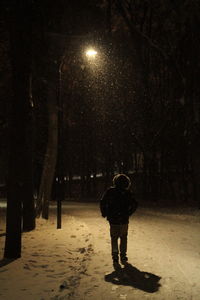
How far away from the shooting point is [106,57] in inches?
1152

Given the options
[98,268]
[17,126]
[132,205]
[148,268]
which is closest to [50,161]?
[17,126]

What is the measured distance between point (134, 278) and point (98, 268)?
102cm

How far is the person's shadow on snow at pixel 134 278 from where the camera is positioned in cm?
744

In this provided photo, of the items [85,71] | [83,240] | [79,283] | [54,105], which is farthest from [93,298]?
[85,71]

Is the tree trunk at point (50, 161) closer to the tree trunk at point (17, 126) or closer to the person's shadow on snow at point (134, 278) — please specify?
the tree trunk at point (17, 126)

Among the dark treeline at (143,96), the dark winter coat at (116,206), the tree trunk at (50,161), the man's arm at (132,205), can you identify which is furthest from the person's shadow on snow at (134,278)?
the dark treeline at (143,96)

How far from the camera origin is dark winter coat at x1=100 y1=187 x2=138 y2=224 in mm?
9133

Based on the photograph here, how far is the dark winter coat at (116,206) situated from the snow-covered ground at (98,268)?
3.10 ft

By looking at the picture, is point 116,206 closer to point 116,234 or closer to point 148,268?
point 116,234

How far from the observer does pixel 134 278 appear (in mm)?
7984

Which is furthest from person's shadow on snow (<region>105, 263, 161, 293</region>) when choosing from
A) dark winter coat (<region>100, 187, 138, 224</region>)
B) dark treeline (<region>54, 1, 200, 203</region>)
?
dark treeline (<region>54, 1, 200, 203</region>)

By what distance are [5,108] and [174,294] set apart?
21596mm

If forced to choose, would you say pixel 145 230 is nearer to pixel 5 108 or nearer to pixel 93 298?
pixel 93 298

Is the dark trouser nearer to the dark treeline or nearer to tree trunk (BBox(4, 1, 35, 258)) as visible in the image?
tree trunk (BBox(4, 1, 35, 258))
